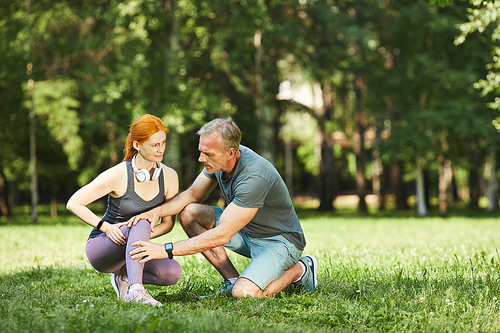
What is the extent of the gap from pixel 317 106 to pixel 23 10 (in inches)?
599

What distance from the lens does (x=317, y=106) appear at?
2662 cm

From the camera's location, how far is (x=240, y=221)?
417 cm

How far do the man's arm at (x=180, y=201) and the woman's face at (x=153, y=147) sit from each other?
0.47m

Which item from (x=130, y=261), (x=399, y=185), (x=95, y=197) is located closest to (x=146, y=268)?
(x=130, y=261)

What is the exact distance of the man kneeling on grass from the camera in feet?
13.6

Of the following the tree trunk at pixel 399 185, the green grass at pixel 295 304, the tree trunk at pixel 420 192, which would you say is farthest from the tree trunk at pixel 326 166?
the green grass at pixel 295 304

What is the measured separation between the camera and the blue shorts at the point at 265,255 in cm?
431

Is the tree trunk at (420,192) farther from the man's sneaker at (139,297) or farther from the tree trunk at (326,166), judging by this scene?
the man's sneaker at (139,297)

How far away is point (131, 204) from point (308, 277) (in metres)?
1.87

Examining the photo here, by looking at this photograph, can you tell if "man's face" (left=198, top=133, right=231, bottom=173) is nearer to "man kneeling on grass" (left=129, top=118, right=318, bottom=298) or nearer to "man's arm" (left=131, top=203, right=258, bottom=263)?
"man kneeling on grass" (left=129, top=118, right=318, bottom=298)

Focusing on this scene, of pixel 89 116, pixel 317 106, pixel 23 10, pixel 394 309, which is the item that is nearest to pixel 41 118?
pixel 89 116

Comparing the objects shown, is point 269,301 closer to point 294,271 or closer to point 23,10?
point 294,271

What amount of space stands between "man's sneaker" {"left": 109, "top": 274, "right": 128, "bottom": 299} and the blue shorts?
3.43 ft

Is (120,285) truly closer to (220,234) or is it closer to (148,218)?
(148,218)
